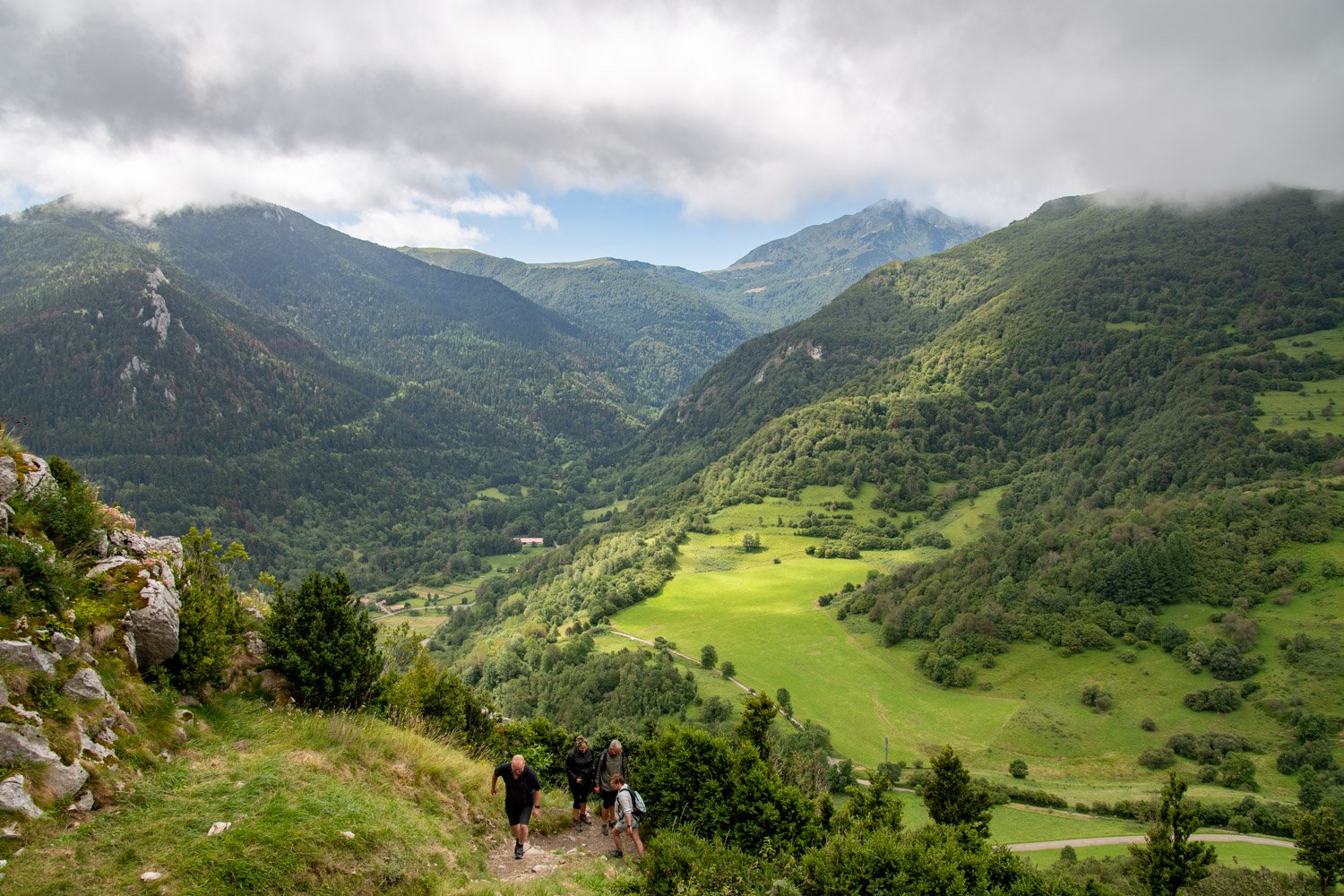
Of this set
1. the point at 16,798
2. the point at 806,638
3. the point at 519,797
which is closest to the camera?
the point at 16,798

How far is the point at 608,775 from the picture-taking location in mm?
19953

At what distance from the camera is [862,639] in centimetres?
9956

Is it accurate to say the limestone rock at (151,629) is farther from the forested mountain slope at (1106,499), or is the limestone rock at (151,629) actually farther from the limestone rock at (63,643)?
the forested mountain slope at (1106,499)

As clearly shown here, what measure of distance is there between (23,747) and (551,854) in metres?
11.8

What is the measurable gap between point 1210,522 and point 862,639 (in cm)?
5668

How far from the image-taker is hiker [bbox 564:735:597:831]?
774 inches

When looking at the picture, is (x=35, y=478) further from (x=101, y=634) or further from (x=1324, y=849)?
(x=1324, y=849)

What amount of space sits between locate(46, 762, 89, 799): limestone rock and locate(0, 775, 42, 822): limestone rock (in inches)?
16.1

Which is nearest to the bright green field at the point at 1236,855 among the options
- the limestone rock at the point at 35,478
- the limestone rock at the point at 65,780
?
the limestone rock at the point at 65,780

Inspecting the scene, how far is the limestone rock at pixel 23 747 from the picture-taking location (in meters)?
11.0

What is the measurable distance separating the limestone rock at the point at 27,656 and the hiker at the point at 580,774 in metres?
12.6

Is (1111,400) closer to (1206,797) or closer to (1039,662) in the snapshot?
(1039,662)

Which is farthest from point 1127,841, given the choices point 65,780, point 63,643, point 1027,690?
point 63,643

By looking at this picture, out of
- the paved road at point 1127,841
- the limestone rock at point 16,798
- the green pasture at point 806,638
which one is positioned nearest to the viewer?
the limestone rock at point 16,798
